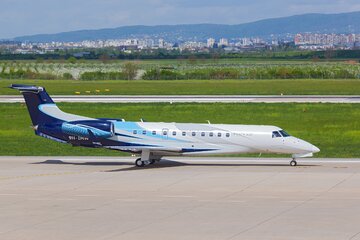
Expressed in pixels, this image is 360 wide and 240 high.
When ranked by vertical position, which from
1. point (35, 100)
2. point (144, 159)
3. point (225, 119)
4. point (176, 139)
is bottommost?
point (225, 119)

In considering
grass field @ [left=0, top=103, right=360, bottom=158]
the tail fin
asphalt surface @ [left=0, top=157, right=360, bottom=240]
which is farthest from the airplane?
grass field @ [left=0, top=103, right=360, bottom=158]

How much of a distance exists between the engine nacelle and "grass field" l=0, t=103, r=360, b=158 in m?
6.42

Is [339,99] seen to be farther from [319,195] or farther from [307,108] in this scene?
[319,195]

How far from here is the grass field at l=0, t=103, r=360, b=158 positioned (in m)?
57.7

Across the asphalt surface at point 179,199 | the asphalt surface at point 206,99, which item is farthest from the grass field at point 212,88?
the asphalt surface at point 179,199

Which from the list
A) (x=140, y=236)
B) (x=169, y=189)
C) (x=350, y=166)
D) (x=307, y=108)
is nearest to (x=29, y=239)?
(x=140, y=236)

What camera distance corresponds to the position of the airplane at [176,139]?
48.8m

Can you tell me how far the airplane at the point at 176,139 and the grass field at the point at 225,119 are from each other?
5976 millimetres

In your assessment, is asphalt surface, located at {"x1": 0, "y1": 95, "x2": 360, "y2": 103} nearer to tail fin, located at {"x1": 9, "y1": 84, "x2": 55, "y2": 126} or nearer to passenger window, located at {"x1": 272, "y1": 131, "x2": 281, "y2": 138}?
tail fin, located at {"x1": 9, "y1": 84, "x2": 55, "y2": 126}

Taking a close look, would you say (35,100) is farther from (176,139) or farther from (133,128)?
(176,139)

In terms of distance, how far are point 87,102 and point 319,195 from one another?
55.0 metres

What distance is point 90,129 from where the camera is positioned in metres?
49.3

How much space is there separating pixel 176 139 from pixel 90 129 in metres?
4.53

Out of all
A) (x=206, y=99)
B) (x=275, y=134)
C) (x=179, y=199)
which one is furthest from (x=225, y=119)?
(x=179, y=199)
